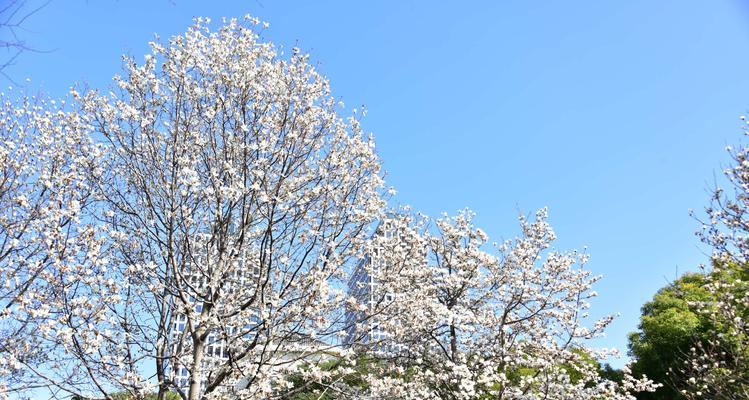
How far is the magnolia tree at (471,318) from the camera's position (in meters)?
10.2

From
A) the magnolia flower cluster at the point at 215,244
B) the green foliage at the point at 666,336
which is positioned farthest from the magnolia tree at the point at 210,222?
the green foliage at the point at 666,336

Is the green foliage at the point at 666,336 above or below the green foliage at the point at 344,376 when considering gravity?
above

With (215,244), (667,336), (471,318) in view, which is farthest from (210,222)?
(667,336)

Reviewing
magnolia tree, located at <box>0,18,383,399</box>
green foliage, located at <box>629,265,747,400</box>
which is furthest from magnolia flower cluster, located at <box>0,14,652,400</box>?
green foliage, located at <box>629,265,747,400</box>

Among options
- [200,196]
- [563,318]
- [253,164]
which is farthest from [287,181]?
[563,318]

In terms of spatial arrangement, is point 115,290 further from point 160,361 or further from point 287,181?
point 287,181

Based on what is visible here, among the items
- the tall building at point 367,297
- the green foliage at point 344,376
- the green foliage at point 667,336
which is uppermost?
the green foliage at point 667,336

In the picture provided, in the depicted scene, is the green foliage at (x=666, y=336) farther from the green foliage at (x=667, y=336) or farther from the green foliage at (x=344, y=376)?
the green foliage at (x=344, y=376)

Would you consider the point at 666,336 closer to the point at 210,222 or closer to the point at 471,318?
the point at 471,318

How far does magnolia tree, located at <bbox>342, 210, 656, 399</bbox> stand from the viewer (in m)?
10.2

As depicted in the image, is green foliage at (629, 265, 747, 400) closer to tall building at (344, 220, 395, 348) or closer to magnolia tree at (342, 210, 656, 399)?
magnolia tree at (342, 210, 656, 399)

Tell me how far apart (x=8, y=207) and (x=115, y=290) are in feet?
15.0

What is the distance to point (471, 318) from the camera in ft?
38.1

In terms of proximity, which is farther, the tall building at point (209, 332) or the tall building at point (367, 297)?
the tall building at point (367, 297)
